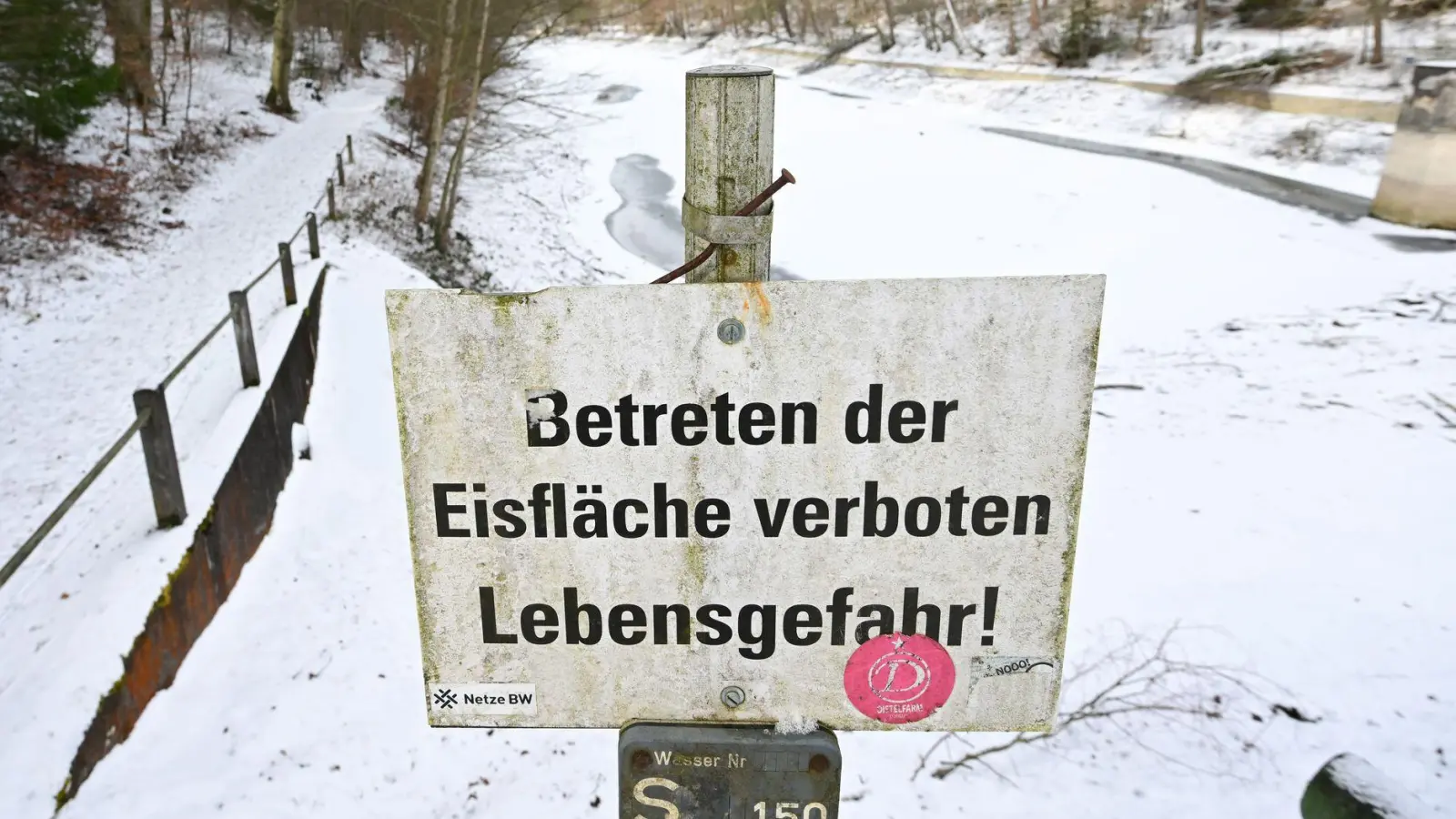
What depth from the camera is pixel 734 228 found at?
145 cm

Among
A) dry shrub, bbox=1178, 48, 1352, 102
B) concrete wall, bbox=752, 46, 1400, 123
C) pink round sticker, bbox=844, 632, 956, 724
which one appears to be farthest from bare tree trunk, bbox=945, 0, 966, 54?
pink round sticker, bbox=844, 632, 956, 724

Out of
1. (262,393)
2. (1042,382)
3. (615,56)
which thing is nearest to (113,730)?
(262,393)

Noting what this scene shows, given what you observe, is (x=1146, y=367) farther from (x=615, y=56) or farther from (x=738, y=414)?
(x=615, y=56)

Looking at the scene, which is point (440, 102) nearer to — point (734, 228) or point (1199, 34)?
point (734, 228)

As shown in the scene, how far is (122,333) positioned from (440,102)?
25.3ft

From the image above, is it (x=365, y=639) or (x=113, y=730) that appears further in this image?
(x=365, y=639)

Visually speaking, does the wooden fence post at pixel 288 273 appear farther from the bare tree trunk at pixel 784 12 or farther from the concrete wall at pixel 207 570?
the bare tree trunk at pixel 784 12

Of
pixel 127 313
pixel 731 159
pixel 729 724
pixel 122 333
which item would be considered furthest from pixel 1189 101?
pixel 729 724

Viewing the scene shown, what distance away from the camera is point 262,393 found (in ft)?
22.9

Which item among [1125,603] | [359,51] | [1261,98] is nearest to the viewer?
[1125,603]

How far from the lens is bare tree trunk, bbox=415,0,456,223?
16.7 metres

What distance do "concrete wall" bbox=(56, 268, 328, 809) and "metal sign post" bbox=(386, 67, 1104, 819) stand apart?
3.59 metres

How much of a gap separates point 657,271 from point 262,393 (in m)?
11.6

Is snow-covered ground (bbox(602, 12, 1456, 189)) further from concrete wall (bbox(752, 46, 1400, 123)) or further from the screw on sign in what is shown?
the screw on sign
